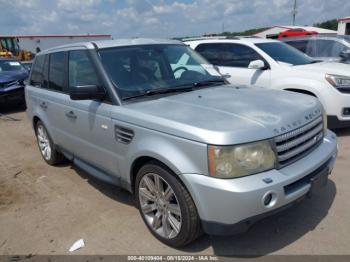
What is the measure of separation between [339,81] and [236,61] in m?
2.09

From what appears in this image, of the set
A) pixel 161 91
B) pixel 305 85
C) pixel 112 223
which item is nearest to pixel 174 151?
pixel 161 91

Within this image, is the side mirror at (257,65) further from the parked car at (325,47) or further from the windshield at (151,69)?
the parked car at (325,47)

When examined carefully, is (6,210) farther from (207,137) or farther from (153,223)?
(207,137)

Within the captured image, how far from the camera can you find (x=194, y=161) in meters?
2.70

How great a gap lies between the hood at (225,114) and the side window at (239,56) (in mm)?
3426

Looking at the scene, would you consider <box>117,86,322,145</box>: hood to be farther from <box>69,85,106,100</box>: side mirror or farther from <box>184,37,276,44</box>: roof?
<box>184,37,276,44</box>: roof

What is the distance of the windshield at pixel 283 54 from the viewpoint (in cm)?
688

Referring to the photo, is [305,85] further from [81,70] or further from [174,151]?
[174,151]

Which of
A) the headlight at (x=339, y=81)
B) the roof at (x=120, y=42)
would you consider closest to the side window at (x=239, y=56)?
the headlight at (x=339, y=81)

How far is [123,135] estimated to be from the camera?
337 centimetres

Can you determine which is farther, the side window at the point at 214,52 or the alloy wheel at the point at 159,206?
the side window at the point at 214,52

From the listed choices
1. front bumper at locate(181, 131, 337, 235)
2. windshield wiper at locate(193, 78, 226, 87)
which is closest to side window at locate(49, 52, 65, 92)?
windshield wiper at locate(193, 78, 226, 87)

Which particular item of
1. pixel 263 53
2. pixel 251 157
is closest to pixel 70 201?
pixel 251 157

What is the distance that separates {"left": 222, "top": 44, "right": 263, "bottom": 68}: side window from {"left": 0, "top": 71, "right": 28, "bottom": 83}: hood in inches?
265
